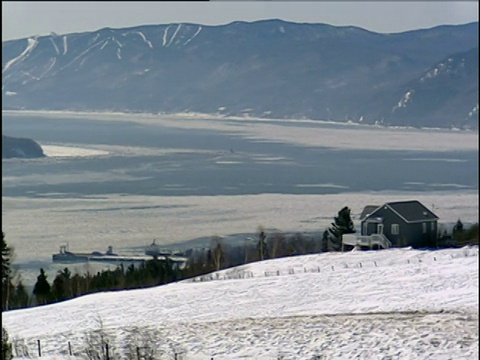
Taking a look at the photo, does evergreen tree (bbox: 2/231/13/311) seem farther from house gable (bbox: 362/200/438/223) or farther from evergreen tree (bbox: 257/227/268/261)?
house gable (bbox: 362/200/438/223)

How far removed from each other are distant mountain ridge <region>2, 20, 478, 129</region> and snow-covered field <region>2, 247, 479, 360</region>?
33598 mm

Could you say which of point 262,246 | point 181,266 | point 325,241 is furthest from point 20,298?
point 325,241

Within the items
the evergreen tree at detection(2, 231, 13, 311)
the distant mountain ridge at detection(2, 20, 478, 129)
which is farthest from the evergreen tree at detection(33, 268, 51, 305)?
the distant mountain ridge at detection(2, 20, 478, 129)

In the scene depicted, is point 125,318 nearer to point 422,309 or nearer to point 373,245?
point 422,309

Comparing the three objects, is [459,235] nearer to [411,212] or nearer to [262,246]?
[411,212]

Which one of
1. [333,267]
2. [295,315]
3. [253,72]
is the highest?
[253,72]

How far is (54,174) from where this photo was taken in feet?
84.8

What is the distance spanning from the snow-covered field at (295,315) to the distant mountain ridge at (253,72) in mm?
33598

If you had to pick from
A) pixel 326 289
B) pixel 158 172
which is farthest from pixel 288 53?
pixel 326 289

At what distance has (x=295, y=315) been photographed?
6.68 meters

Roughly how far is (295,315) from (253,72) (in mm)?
58368

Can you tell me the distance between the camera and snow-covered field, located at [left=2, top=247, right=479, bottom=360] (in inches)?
212

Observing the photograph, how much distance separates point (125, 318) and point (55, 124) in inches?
1767

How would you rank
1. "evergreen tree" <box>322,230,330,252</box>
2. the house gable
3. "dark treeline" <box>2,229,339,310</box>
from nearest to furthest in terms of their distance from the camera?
1. "dark treeline" <box>2,229,339,310</box>
2. the house gable
3. "evergreen tree" <box>322,230,330,252</box>
